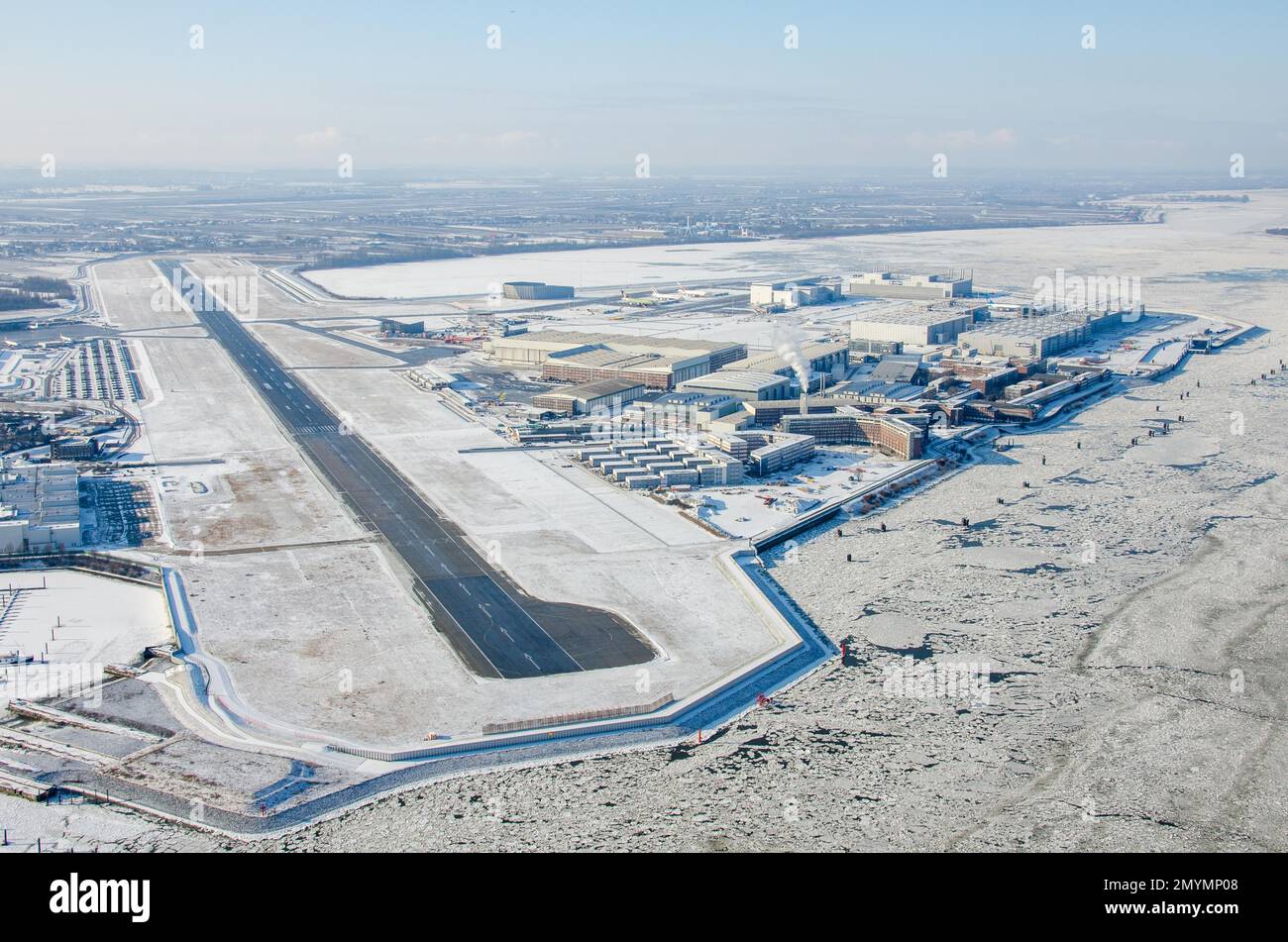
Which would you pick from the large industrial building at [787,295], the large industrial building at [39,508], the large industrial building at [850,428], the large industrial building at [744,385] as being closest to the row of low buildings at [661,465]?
the large industrial building at [850,428]

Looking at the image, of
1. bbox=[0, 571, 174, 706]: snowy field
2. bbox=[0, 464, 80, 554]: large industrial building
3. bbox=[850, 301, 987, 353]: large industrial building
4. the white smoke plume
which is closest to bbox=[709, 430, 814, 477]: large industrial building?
the white smoke plume

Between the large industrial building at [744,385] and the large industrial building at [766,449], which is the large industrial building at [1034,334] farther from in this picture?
the large industrial building at [766,449]

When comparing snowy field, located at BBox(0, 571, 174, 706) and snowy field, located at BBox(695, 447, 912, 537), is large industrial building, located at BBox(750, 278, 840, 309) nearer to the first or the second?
snowy field, located at BBox(695, 447, 912, 537)

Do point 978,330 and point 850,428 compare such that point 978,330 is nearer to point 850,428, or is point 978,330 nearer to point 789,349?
point 789,349

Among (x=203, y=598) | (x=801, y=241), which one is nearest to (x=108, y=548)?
(x=203, y=598)

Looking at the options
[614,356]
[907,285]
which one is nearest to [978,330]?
[907,285]

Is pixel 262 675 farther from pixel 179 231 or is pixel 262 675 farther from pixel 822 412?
pixel 179 231
